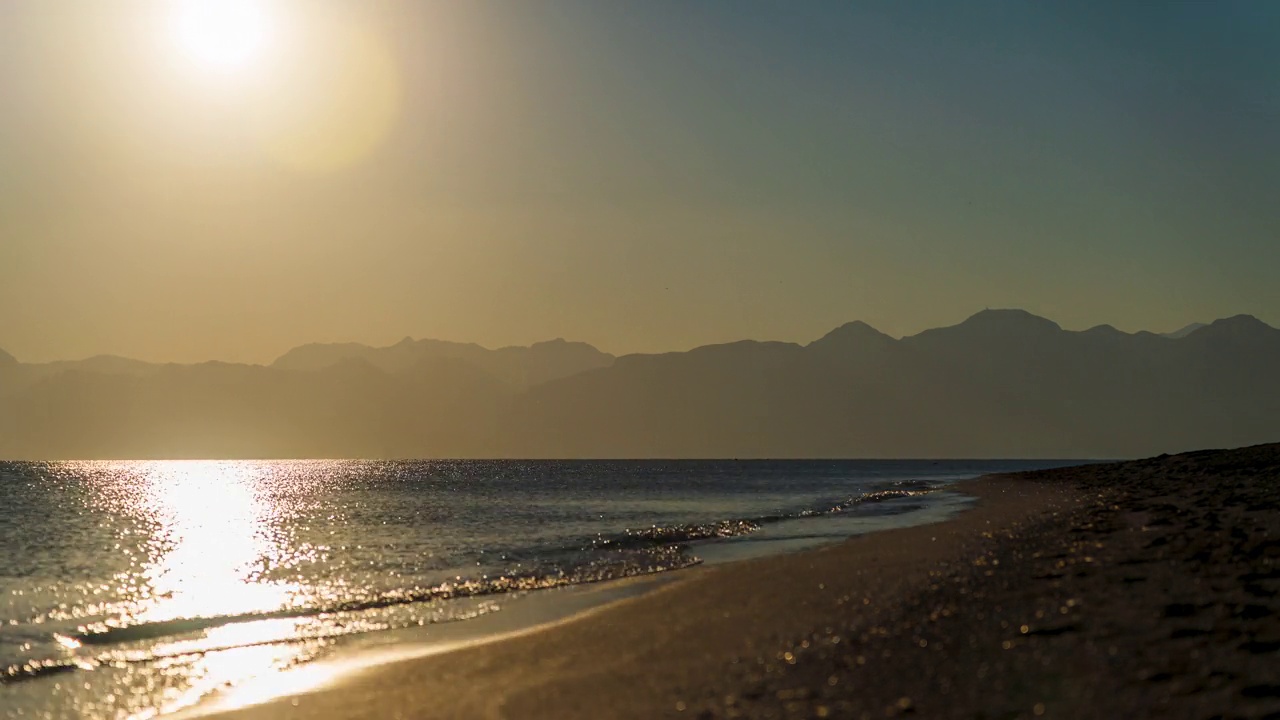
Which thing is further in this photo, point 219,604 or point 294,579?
point 294,579

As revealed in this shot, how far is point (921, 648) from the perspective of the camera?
46.2 feet

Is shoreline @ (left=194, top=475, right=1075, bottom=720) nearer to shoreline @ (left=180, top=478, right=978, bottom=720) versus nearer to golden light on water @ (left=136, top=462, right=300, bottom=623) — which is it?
shoreline @ (left=180, top=478, right=978, bottom=720)

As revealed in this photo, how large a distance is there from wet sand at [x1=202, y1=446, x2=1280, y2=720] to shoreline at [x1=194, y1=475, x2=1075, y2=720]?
0.06 m

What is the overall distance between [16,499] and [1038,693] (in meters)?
105

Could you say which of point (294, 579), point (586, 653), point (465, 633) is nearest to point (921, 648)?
point (586, 653)

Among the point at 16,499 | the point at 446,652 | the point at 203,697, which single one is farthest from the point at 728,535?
the point at 16,499

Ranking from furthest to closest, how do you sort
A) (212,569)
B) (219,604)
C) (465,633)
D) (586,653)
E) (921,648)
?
1. (212,569)
2. (219,604)
3. (465,633)
4. (586,653)
5. (921,648)

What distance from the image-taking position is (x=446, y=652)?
18.8 metres

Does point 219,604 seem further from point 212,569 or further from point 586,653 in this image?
point 586,653

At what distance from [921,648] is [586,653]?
6.02m

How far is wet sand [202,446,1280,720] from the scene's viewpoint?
11.5 meters

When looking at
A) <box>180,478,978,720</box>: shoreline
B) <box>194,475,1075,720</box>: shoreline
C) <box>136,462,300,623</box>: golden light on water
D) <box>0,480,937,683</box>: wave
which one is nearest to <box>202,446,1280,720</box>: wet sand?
<box>194,475,1075,720</box>: shoreline

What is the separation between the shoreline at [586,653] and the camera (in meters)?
14.0

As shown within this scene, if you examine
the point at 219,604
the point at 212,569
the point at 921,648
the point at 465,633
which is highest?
the point at 921,648
